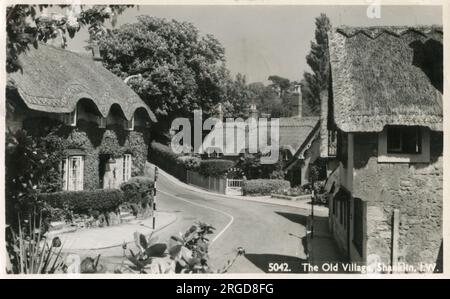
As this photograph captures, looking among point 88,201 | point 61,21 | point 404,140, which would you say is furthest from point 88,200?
point 404,140

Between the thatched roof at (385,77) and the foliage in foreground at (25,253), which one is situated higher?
the thatched roof at (385,77)

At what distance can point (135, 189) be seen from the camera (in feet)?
55.9

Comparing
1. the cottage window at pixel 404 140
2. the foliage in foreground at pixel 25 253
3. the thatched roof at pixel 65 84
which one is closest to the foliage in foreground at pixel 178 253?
the foliage in foreground at pixel 25 253

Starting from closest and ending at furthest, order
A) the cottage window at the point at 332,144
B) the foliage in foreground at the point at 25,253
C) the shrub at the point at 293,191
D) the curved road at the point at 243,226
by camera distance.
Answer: the foliage in foreground at the point at 25,253
the curved road at the point at 243,226
the cottage window at the point at 332,144
the shrub at the point at 293,191

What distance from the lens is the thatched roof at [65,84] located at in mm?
13062

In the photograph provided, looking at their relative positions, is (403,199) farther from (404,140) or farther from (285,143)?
(285,143)

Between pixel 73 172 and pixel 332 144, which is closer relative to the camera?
pixel 332 144

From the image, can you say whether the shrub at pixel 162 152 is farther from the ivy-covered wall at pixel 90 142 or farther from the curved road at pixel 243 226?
the curved road at pixel 243 226

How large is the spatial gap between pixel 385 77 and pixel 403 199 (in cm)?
230

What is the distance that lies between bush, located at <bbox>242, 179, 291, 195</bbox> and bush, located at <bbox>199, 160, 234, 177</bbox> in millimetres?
1553

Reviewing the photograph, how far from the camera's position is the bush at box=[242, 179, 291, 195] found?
86.7 feet

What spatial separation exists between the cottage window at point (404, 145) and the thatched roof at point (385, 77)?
→ 338 millimetres

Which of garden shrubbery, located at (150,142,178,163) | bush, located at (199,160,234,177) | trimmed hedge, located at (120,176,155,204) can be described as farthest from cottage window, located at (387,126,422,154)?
bush, located at (199,160,234,177)
